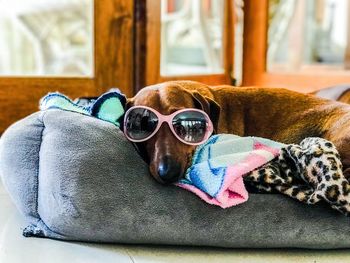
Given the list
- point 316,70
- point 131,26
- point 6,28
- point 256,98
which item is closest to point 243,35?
point 316,70

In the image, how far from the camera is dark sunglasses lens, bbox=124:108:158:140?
1.47 m

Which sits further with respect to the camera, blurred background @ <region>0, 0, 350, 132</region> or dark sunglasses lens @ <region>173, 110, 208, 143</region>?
blurred background @ <region>0, 0, 350, 132</region>

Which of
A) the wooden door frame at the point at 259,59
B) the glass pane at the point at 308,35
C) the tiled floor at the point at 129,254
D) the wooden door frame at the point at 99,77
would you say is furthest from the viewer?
the glass pane at the point at 308,35

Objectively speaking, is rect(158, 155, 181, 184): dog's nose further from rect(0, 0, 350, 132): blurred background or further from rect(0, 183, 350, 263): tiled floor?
rect(0, 0, 350, 132): blurred background

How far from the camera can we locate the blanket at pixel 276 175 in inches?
50.8

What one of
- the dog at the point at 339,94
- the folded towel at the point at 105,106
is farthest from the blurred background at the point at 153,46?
the folded towel at the point at 105,106

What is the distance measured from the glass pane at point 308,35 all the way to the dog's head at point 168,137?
1785 millimetres

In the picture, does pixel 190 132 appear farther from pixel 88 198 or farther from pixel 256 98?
pixel 256 98

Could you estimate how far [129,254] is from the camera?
4.25 ft

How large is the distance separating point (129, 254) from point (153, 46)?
1.57m

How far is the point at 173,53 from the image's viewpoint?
3.05 metres

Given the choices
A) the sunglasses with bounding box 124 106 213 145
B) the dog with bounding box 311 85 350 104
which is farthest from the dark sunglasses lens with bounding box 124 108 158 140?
the dog with bounding box 311 85 350 104

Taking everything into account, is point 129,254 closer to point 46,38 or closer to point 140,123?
point 140,123

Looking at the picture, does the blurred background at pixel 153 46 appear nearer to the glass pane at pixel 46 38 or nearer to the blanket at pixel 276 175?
the glass pane at pixel 46 38
